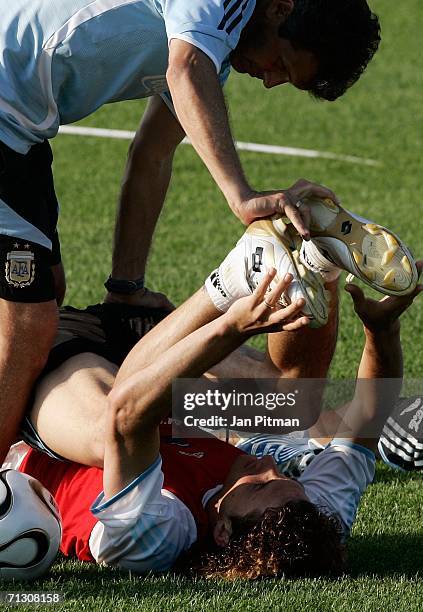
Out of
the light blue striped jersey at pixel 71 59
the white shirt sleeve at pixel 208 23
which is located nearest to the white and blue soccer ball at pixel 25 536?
the light blue striped jersey at pixel 71 59

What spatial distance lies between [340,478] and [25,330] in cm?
128

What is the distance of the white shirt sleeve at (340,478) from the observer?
15.3 feet

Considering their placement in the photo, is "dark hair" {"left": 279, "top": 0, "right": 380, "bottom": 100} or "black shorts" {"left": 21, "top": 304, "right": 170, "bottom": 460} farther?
"black shorts" {"left": 21, "top": 304, "right": 170, "bottom": 460}

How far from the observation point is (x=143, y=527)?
4336mm

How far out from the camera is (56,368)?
5.05 m

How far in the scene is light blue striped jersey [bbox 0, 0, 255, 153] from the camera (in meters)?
4.59

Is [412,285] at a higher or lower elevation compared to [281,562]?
higher

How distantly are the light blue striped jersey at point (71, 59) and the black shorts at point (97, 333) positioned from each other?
2.59ft

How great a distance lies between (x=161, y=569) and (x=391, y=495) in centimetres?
124

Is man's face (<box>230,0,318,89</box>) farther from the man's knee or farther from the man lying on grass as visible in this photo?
the man's knee

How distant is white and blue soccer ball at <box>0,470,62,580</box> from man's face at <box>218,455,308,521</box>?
58 cm

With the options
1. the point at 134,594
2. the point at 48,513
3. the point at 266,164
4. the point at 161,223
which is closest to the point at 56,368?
the point at 48,513

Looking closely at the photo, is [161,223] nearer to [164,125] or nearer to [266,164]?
[266,164]

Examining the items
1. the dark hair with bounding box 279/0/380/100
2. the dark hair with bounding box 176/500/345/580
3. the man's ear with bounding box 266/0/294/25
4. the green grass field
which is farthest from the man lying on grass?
the man's ear with bounding box 266/0/294/25
